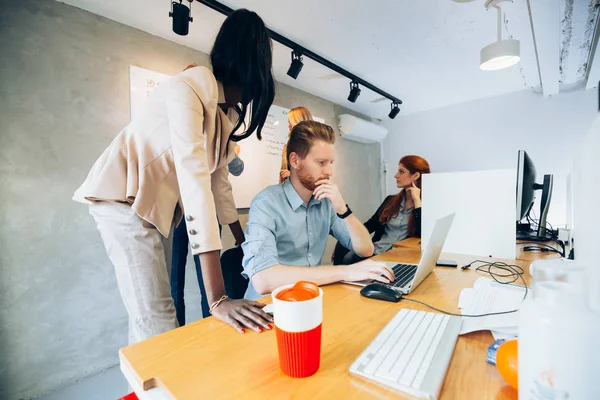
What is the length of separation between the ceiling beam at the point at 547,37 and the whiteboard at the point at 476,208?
4.83 feet

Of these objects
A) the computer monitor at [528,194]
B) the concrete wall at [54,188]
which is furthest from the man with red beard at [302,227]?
the concrete wall at [54,188]

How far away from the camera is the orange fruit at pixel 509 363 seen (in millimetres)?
418

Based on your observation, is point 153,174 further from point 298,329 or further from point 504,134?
point 504,134

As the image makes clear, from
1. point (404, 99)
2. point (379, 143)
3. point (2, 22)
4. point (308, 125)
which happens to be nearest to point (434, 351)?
point (308, 125)

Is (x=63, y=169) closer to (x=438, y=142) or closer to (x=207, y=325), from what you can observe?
(x=207, y=325)

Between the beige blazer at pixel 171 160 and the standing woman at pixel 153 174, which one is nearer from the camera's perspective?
the beige blazer at pixel 171 160

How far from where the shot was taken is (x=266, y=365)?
0.52m

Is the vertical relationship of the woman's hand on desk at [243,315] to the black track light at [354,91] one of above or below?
below

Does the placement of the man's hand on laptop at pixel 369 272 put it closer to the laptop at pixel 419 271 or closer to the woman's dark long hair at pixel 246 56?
the laptop at pixel 419 271

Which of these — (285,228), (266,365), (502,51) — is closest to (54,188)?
(285,228)

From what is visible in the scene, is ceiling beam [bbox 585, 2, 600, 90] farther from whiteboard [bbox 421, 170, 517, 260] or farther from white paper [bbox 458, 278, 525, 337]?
white paper [bbox 458, 278, 525, 337]

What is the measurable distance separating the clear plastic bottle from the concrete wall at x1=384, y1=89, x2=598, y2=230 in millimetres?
4109

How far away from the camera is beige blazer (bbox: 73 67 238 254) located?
842 mm

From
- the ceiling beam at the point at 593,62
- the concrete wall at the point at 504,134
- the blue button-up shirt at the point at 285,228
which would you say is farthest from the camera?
the concrete wall at the point at 504,134
